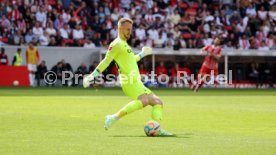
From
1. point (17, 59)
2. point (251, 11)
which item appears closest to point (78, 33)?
point (17, 59)

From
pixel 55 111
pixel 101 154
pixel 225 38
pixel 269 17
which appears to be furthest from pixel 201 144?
pixel 269 17

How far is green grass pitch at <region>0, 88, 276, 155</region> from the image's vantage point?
11.0 meters

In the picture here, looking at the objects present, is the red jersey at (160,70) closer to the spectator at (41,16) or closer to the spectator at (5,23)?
the spectator at (41,16)

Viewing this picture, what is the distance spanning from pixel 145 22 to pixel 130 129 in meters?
26.5

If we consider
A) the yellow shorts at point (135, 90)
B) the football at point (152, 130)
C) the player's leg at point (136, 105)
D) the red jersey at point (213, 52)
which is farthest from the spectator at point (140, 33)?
the football at point (152, 130)

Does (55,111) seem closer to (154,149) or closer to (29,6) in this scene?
(154,149)

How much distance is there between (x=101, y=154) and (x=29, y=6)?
29202mm

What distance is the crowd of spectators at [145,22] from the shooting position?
125ft

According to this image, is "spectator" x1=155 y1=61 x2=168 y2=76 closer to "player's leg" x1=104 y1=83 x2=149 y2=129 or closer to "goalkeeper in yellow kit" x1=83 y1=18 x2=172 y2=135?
"goalkeeper in yellow kit" x1=83 y1=18 x2=172 y2=135

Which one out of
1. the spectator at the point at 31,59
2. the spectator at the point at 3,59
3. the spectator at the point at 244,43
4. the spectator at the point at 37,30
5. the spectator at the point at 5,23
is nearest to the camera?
the spectator at the point at 3,59

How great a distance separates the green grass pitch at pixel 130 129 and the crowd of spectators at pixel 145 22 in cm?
1438

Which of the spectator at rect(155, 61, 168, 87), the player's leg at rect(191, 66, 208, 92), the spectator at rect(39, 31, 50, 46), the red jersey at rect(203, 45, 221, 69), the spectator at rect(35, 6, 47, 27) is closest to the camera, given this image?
the player's leg at rect(191, 66, 208, 92)

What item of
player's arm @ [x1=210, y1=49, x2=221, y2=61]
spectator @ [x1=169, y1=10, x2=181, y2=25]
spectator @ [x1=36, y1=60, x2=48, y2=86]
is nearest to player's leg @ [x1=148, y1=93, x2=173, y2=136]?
player's arm @ [x1=210, y1=49, x2=221, y2=61]

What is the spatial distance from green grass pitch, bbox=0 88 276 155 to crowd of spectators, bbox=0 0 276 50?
47.2ft
